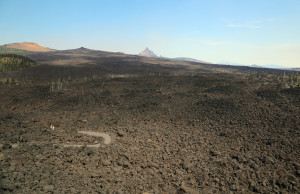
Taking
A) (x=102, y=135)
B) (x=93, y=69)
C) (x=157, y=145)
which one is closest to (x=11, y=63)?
(x=93, y=69)

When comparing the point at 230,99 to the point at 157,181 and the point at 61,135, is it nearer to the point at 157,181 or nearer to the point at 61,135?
the point at 157,181

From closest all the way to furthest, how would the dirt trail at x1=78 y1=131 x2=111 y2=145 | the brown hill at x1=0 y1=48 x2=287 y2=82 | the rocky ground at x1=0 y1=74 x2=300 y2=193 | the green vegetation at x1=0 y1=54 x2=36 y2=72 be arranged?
the rocky ground at x1=0 y1=74 x2=300 y2=193
the dirt trail at x1=78 y1=131 x2=111 y2=145
the brown hill at x1=0 y1=48 x2=287 y2=82
the green vegetation at x1=0 y1=54 x2=36 y2=72

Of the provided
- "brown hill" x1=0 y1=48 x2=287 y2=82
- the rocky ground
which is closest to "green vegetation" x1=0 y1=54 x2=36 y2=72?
"brown hill" x1=0 y1=48 x2=287 y2=82

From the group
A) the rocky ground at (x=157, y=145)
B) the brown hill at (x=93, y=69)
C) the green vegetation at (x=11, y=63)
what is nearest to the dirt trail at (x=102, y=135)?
the rocky ground at (x=157, y=145)

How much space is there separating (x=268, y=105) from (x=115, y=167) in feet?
63.1

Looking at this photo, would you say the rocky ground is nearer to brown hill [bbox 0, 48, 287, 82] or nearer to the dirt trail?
the dirt trail

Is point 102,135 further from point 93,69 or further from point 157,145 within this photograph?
point 93,69

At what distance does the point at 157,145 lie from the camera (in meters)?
15.0

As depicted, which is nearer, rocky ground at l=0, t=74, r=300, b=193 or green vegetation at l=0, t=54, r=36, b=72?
rocky ground at l=0, t=74, r=300, b=193

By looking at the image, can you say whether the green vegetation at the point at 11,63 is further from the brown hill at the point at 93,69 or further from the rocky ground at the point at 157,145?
the rocky ground at the point at 157,145

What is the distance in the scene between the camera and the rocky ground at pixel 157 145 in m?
9.95

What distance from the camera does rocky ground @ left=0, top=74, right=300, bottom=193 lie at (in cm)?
995

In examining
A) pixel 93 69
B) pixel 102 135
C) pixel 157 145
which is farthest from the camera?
pixel 93 69

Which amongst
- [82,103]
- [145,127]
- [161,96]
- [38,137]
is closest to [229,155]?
[145,127]
